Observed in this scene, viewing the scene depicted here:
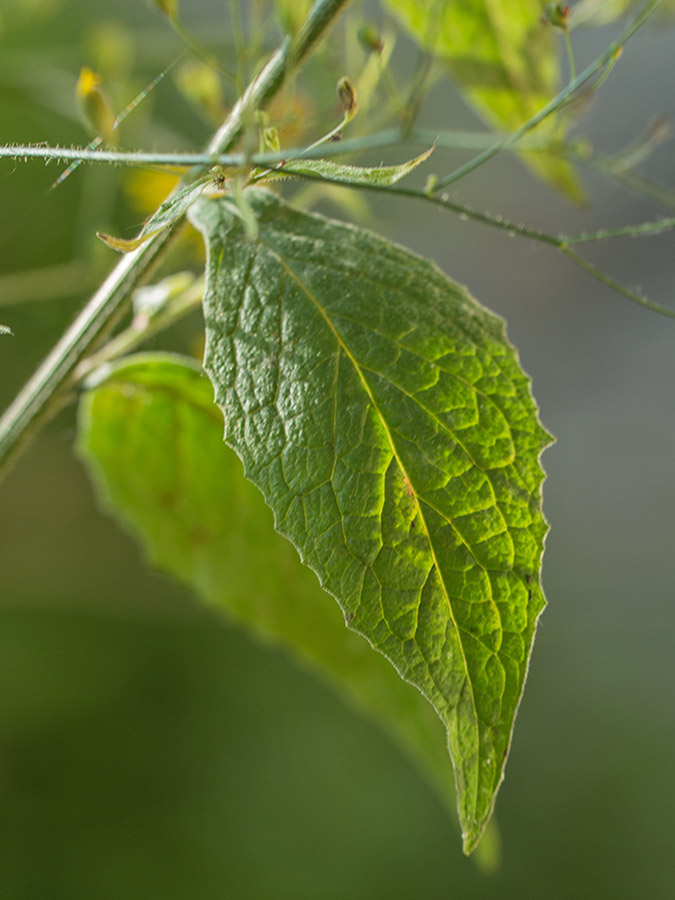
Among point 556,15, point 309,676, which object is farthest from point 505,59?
point 309,676

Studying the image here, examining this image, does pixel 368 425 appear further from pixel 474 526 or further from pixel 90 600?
pixel 90 600

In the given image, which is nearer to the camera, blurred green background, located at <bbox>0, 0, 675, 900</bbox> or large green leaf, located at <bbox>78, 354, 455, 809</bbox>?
large green leaf, located at <bbox>78, 354, 455, 809</bbox>

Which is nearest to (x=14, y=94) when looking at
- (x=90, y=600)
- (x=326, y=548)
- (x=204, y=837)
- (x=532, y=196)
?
(x=326, y=548)

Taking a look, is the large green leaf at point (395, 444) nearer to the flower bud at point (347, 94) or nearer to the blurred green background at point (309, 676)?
the flower bud at point (347, 94)

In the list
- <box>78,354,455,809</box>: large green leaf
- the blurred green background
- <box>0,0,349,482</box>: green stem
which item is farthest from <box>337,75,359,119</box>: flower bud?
the blurred green background

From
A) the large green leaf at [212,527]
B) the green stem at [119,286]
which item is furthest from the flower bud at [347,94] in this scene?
the large green leaf at [212,527]

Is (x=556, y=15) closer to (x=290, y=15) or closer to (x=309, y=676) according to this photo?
(x=290, y=15)

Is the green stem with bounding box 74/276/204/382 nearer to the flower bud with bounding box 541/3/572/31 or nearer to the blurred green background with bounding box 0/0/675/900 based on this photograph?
the flower bud with bounding box 541/3/572/31
